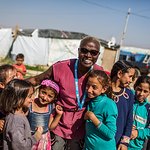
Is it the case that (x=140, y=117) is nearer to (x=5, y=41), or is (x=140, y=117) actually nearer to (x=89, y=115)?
(x=89, y=115)

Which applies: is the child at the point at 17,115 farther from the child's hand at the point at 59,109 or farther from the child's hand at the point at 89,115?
the child's hand at the point at 89,115

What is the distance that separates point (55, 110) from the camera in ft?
9.21

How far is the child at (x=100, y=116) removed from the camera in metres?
2.52

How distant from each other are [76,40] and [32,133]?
652 inches

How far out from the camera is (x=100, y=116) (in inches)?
102

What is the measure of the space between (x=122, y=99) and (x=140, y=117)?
1.82ft

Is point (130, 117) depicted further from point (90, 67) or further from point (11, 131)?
point (11, 131)

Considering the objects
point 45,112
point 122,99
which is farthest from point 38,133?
point 122,99

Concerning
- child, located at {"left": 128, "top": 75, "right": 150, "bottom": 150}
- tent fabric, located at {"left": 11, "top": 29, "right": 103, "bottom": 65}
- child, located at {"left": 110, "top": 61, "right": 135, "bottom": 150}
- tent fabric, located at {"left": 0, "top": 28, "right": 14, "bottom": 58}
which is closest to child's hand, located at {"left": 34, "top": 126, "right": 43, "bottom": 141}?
child, located at {"left": 110, "top": 61, "right": 135, "bottom": 150}

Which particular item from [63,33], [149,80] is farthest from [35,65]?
[149,80]

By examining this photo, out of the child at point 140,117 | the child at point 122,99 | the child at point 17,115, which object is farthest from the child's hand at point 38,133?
the child at point 140,117

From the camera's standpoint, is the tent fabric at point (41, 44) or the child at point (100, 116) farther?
the tent fabric at point (41, 44)

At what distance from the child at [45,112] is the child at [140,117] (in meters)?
0.97

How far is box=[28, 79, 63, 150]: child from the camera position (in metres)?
2.69
